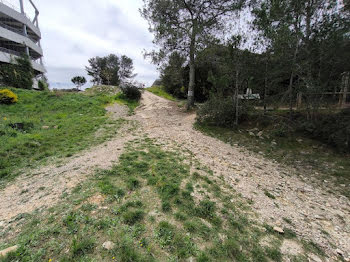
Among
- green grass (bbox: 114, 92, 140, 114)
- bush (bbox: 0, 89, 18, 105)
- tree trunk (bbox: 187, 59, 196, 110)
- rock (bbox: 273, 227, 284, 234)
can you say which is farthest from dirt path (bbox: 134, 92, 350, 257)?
bush (bbox: 0, 89, 18, 105)

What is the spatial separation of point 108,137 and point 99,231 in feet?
17.5

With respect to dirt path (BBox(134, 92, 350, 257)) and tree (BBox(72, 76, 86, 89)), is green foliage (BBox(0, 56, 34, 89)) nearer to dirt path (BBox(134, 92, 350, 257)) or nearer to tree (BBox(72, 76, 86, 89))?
dirt path (BBox(134, 92, 350, 257))

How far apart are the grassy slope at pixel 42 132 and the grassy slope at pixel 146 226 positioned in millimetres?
2976

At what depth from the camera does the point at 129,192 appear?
3.16 m

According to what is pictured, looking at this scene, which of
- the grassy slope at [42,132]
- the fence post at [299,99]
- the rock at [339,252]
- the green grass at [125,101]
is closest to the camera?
the rock at [339,252]

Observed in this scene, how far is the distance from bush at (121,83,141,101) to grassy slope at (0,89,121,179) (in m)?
5.20

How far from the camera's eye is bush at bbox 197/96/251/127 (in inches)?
364

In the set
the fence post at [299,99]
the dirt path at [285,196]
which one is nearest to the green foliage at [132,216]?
the dirt path at [285,196]

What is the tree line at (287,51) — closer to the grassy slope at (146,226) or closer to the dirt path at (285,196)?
the dirt path at (285,196)

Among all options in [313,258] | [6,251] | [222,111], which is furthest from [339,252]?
[222,111]

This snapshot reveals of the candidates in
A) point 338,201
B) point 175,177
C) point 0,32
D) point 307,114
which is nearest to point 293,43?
point 307,114

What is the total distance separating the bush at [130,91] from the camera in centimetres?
1703

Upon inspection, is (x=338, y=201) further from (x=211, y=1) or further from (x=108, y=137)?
(x=211, y=1)

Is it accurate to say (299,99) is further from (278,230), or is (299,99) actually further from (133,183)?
(133,183)
